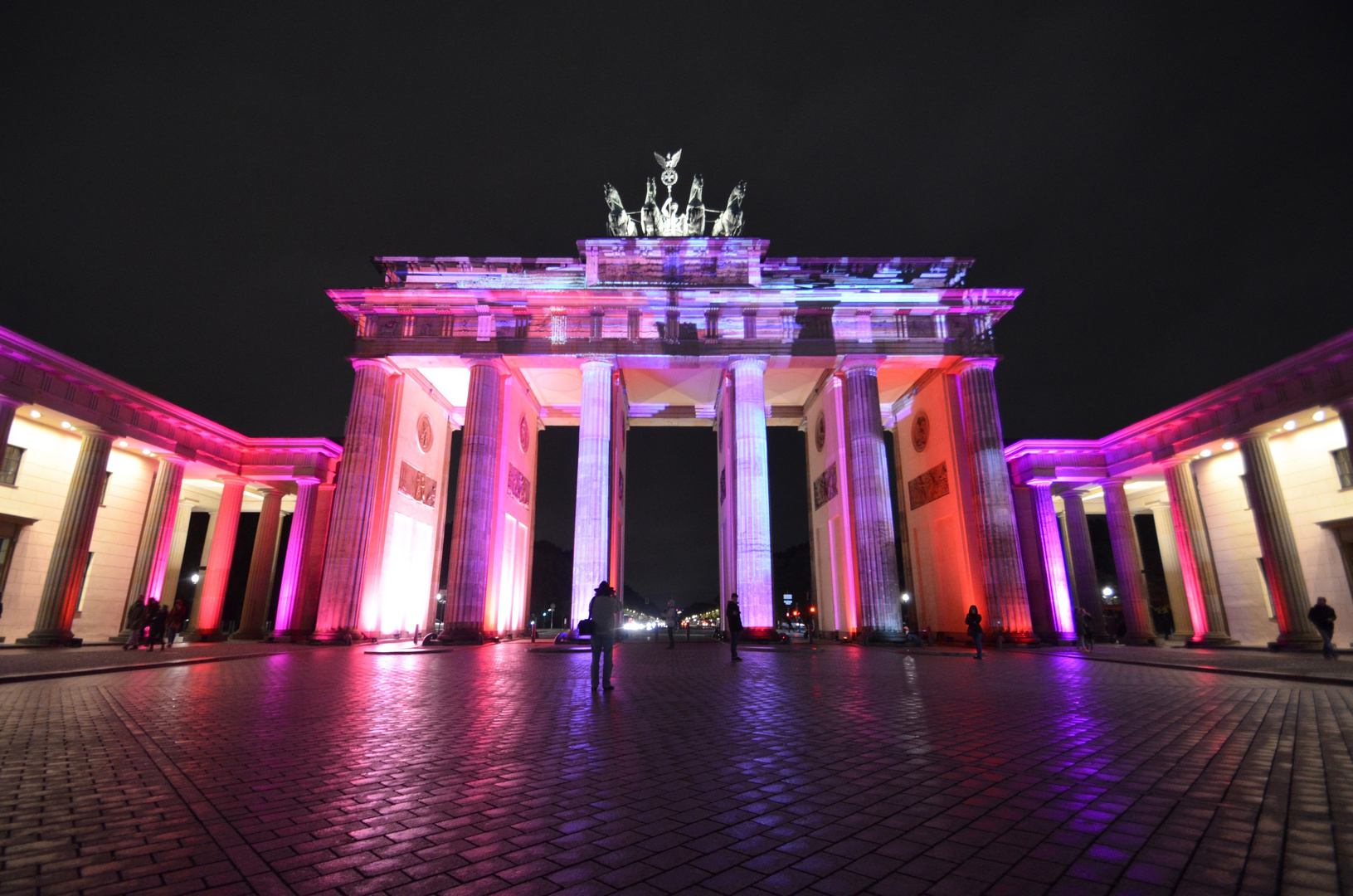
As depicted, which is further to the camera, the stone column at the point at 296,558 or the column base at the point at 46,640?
the stone column at the point at 296,558

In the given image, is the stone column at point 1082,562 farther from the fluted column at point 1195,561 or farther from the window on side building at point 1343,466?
the window on side building at point 1343,466

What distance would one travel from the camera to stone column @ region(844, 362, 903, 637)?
23312 millimetres

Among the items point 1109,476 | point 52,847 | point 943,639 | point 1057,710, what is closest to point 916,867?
point 52,847

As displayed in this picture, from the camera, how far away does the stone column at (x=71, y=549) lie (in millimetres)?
21094

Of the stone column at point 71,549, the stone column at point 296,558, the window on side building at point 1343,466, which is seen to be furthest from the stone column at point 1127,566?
the stone column at point 71,549

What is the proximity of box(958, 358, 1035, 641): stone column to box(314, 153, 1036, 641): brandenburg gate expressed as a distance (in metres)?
0.08

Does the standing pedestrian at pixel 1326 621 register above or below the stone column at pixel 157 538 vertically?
below

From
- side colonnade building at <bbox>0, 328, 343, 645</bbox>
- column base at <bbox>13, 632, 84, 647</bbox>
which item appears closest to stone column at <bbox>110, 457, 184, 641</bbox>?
side colonnade building at <bbox>0, 328, 343, 645</bbox>

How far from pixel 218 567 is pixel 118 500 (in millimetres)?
5065

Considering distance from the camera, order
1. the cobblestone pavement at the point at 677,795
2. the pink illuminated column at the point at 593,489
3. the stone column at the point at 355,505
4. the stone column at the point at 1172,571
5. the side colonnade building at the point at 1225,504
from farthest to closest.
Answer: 1. the stone column at the point at 1172,571
2. the pink illuminated column at the point at 593,489
3. the stone column at the point at 355,505
4. the side colonnade building at the point at 1225,504
5. the cobblestone pavement at the point at 677,795

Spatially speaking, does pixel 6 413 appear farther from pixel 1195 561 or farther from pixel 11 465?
pixel 1195 561

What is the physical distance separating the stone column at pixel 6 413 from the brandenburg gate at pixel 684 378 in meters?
9.89

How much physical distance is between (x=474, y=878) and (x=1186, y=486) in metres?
33.6

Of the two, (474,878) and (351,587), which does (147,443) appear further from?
(474,878)
